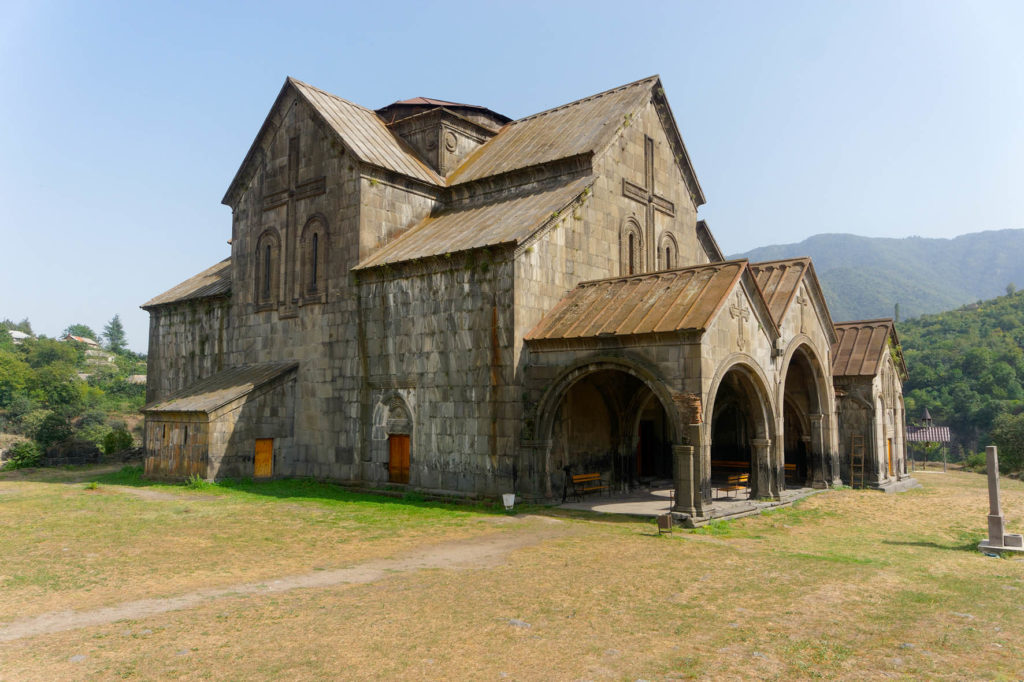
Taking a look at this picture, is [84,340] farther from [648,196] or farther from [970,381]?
[970,381]

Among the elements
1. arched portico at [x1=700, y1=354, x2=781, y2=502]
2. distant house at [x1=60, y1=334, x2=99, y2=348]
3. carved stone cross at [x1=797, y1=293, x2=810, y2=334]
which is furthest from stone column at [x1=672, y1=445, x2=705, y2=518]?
distant house at [x1=60, y1=334, x2=99, y2=348]

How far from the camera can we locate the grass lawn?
7180 mm

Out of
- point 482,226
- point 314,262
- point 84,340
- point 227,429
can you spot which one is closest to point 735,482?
point 482,226

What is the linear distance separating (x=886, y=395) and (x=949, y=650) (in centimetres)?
1937

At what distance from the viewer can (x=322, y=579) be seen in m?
10.7

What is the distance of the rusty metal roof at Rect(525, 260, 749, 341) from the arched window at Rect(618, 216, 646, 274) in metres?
3.12

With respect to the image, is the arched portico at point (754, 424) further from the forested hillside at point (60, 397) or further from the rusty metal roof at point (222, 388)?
the forested hillside at point (60, 397)

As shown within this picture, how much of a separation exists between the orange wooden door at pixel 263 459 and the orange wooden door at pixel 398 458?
494 centimetres

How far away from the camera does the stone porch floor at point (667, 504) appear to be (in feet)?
53.6

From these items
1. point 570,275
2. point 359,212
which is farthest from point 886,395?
point 359,212

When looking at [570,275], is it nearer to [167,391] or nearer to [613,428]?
[613,428]

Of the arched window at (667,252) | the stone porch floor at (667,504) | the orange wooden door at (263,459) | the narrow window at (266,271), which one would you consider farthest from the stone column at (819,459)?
the narrow window at (266,271)

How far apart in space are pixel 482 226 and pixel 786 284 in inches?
363

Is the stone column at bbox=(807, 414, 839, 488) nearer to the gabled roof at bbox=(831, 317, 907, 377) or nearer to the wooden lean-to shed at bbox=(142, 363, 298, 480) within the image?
the gabled roof at bbox=(831, 317, 907, 377)
